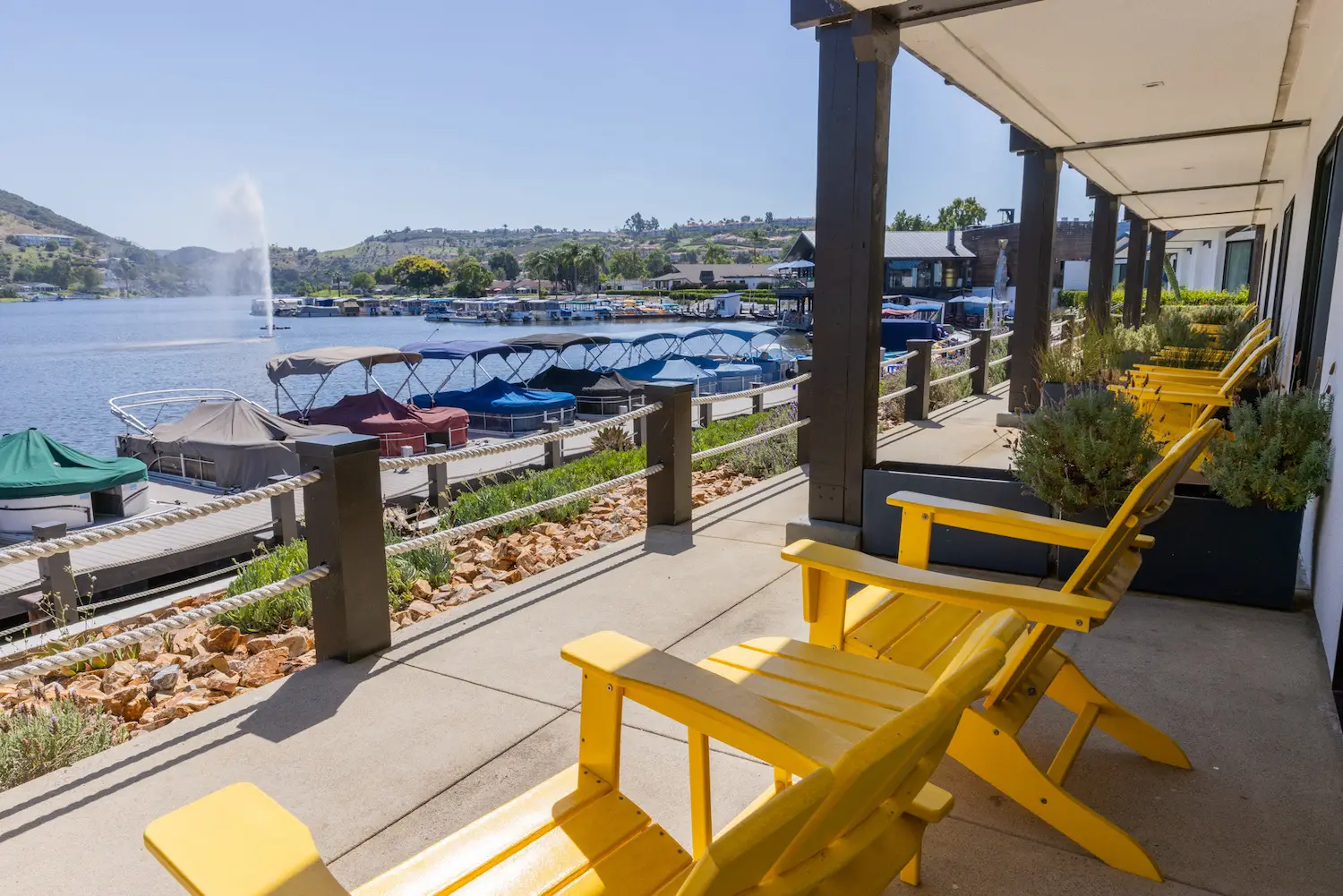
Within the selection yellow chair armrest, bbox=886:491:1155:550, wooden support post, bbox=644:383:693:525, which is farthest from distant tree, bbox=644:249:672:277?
yellow chair armrest, bbox=886:491:1155:550

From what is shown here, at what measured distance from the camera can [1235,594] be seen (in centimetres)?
→ 420

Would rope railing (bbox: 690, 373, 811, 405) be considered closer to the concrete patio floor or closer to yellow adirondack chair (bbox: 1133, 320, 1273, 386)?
the concrete patio floor

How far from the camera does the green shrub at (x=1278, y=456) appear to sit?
4012 millimetres

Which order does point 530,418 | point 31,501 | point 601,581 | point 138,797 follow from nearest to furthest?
point 138,797
point 601,581
point 31,501
point 530,418

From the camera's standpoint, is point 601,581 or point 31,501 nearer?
point 601,581

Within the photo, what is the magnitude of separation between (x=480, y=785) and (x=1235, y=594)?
3593 mm

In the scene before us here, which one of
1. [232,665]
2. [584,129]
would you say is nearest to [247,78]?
[584,129]

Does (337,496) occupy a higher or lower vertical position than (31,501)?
higher

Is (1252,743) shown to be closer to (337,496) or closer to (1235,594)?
(1235,594)

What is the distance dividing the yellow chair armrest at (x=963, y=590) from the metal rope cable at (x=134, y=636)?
2.05 m

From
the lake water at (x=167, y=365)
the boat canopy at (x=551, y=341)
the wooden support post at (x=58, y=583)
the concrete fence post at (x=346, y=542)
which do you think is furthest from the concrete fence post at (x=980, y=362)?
the lake water at (x=167, y=365)

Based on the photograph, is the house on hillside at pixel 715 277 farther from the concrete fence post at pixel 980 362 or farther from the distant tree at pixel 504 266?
the concrete fence post at pixel 980 362

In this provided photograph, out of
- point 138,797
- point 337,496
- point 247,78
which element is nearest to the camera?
point 138,797

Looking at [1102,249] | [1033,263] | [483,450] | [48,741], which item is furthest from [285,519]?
[1102,249]
